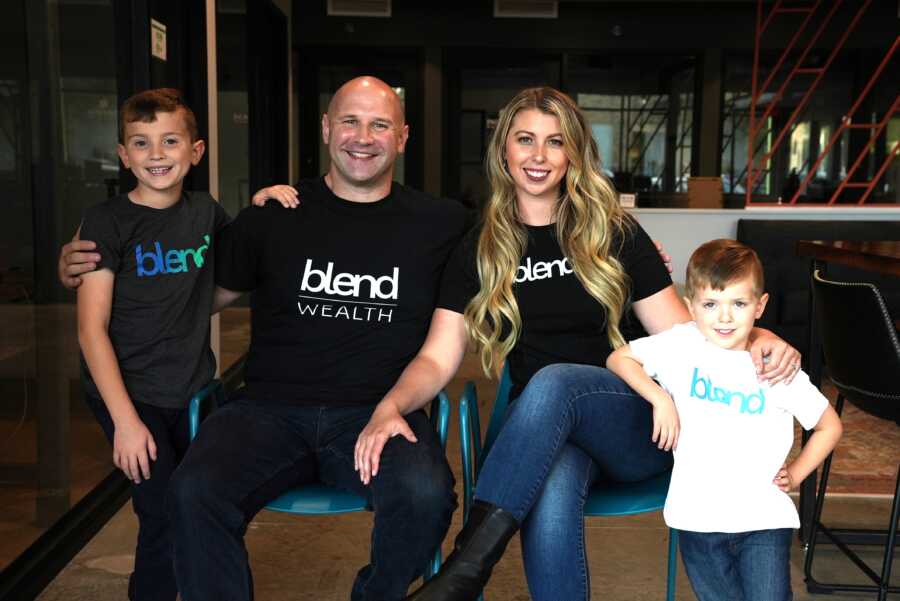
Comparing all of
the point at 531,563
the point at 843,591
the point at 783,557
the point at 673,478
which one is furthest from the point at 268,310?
the point at 843,591

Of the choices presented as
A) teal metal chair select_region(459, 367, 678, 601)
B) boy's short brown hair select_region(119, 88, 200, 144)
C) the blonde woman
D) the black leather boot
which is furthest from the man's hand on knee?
boy's short brown hair select_region(119, 88, 200, 144)

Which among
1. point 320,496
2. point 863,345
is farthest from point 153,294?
point 863,345

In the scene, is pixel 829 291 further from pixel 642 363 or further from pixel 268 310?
pixel 268 310

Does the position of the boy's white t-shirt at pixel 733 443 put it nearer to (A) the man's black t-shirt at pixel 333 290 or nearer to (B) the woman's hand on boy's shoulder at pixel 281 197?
(A) the man's black t-shirt at pixel 333 290

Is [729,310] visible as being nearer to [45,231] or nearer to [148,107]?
[148,107]

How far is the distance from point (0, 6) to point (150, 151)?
71 cm

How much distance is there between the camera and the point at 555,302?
205cm

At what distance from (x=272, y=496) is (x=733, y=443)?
961mm

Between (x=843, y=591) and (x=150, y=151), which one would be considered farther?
(x=843, y=591)

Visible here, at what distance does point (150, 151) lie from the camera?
1939 mm

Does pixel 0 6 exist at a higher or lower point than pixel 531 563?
higher

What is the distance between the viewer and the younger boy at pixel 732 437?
165 cm

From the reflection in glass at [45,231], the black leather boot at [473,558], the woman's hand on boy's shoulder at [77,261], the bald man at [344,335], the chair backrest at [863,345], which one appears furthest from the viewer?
the reflection in glass at [45,231]

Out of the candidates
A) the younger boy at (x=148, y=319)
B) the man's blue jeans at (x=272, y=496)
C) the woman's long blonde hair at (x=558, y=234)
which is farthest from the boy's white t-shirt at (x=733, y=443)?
the younger boy at (x=148, y=319)
